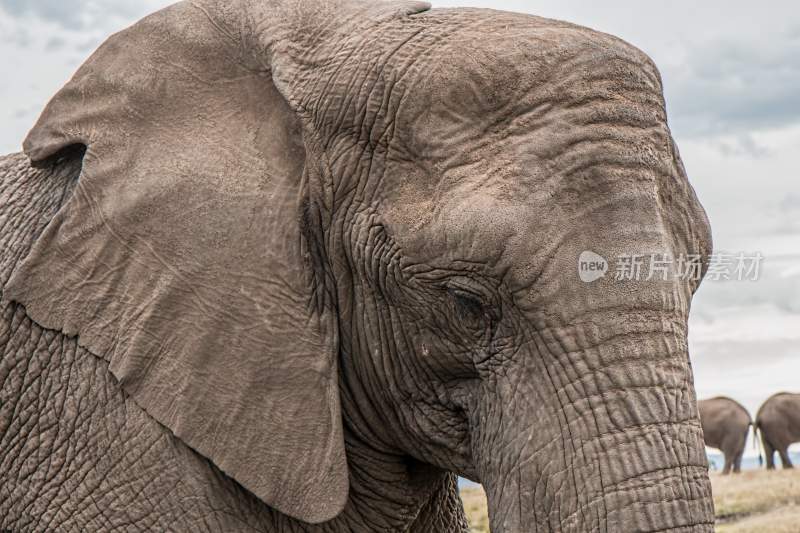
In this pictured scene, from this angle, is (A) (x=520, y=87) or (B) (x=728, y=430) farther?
(B) (x=728, y=430)

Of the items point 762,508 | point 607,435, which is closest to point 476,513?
point 762,508

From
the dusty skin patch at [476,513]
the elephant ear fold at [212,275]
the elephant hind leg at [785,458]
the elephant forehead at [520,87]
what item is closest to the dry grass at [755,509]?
the dusty skin patch at [476,513]

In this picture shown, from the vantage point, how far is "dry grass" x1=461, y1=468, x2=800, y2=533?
14.5 meters

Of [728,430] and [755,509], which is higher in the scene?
[755,509]

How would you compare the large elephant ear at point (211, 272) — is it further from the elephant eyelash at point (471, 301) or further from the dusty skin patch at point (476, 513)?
the dusty skin patch at point (476, 513)

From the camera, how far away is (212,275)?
4105 millimetres

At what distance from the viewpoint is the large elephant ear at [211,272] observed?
4055mm

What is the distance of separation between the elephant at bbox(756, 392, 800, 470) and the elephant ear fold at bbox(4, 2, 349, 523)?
24136 mm

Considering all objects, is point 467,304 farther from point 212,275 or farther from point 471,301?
point 212,275

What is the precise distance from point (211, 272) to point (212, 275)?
0.03 ft

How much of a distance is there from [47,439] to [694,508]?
2.24 m

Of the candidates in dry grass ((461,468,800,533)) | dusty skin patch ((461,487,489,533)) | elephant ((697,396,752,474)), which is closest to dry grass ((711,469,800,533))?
dry grass ((461,468,800,533))

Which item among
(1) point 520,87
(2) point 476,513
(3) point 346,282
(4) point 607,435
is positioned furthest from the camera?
(2) point 476,513

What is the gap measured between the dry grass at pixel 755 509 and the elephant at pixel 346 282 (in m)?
8.47
